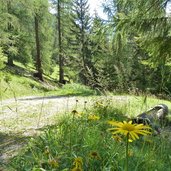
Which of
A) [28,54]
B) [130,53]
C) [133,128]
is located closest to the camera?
[133,128]

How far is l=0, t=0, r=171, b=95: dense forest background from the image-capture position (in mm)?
7590

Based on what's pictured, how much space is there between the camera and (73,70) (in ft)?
113

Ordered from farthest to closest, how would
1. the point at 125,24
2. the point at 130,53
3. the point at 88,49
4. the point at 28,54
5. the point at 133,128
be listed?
the point at 88,49 → the point at 28,54 → the point at 130,53 → the point at 125,24 → the point at 133,128

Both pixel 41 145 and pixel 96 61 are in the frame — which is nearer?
pixel 41 145

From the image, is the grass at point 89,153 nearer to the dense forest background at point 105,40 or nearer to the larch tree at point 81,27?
the dense forest background at point 105,40

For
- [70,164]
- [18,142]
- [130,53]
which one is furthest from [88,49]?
[70,164]

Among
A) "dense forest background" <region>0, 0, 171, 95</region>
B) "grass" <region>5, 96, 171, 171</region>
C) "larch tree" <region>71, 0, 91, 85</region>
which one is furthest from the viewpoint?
"larch tree" <region>71, 0, 91, 85</region>

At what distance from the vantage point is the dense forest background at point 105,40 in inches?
299

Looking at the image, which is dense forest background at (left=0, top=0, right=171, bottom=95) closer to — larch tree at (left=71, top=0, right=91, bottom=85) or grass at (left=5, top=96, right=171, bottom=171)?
larch tree at (left=71, top=0, right=91, bottom=85)

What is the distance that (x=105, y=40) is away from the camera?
920cm

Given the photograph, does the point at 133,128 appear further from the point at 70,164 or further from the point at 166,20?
the point at 166,20

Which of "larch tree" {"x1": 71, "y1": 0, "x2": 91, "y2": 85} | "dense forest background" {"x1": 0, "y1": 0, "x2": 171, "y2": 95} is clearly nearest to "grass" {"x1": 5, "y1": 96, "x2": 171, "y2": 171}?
"dense forest background" {"x1": 0, "y1": 0, "x2": 171, "y2": 95}

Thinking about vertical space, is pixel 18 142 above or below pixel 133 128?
below

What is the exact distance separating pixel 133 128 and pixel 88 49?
30.8 meters
